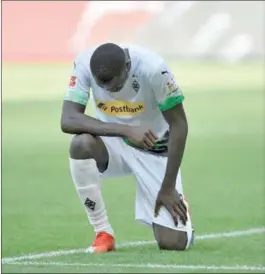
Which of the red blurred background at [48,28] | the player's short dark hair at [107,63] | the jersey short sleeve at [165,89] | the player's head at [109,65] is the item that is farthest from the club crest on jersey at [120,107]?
the red blurred background at [48,28]

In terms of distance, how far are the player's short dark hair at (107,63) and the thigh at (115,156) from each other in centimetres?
76

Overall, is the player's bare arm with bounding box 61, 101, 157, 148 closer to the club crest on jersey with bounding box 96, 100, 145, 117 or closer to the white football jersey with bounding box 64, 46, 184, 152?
the white football jersey with bounding box 64, 46, 184, 152

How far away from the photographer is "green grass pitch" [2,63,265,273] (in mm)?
6719

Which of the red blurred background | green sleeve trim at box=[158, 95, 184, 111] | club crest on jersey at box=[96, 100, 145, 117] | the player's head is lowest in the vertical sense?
club crest on jersey at box=[96, 100, 145, 117]

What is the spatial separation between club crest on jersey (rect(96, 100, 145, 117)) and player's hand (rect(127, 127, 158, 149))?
38 cm

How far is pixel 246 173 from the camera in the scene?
12398mm

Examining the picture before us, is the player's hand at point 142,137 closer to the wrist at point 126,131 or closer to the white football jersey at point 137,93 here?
the wrist at point 126,131

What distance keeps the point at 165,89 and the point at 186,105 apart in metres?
13.7

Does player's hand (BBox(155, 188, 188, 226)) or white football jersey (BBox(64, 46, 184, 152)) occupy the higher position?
white football jersey (BBox(64, 46, 184, 152))

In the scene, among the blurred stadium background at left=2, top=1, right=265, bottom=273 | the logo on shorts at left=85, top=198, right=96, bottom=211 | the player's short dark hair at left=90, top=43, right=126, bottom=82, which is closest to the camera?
the player's short dark hair at left=90, top=43, right=126, bottom=82

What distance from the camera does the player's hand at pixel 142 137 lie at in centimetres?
710

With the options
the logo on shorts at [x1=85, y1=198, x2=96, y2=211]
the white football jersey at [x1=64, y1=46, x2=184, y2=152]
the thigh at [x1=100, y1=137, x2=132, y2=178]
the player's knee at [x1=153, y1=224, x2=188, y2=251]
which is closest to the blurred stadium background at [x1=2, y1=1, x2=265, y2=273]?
the player's knee at [x1=153, y1=224, x2=188, y2=251]

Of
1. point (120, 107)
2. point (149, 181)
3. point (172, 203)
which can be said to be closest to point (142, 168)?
point (149, 181)

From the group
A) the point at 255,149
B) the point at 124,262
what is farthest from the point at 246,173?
the point at 124,262
